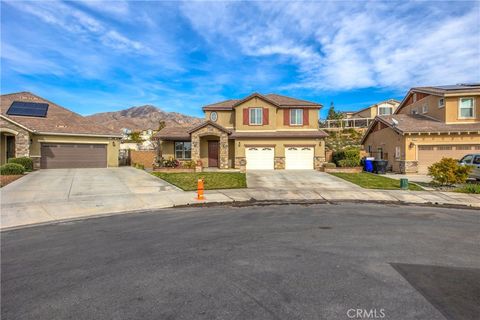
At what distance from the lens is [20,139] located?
77.0 ft

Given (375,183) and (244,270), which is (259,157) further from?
(244,270)

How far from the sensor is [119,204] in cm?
1207

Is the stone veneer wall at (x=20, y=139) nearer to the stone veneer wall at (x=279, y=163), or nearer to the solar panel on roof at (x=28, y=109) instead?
the solar panel on roof at (x=28, y=109)

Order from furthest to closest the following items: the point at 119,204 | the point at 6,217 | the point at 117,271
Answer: the point at 119,204 < the point at 6,217 < the point at 117,271

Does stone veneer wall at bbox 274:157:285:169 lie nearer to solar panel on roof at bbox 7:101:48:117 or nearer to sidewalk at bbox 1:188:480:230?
sidewalk at bbox 1:188:480:230

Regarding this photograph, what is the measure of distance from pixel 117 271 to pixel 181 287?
4.54 ft

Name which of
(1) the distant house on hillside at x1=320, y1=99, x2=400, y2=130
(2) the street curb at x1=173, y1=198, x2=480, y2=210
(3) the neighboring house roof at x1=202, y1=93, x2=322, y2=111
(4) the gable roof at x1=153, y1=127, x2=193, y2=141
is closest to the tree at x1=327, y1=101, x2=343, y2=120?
(1) the distant house on hillside at x1=320, y1=99, x2=400, y2=130

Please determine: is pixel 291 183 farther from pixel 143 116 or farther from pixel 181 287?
pixel 143 116

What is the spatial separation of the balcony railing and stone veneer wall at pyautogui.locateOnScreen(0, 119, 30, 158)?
4588 cm

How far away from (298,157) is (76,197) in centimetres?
1850

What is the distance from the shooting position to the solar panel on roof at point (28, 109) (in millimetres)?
26397

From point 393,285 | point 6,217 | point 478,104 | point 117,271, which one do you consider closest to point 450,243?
point 393,285

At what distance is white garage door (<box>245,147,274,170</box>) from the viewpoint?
2658cm

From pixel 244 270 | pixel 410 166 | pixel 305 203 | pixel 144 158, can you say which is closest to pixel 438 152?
pixel 410 166
